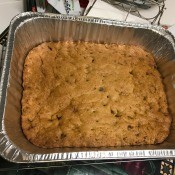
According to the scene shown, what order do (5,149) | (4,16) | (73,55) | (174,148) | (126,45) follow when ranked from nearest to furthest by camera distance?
(5,149)
(174,148)
(73,55)
(126,45)
(4,16)

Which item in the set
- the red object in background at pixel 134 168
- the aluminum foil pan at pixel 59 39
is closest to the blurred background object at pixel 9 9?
the aluminum foil pan at pixel 59 39

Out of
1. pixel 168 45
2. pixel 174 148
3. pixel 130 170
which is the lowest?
pixel 130 170

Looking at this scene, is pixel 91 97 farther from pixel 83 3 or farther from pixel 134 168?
pixel 83 3

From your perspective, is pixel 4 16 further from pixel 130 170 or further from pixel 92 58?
pixel 130 170

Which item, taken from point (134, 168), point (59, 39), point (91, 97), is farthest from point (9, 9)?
point (134, 168)

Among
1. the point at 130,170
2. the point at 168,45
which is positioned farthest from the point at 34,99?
the point at 168,45

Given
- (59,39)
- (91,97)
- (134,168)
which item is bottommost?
(134,168)
